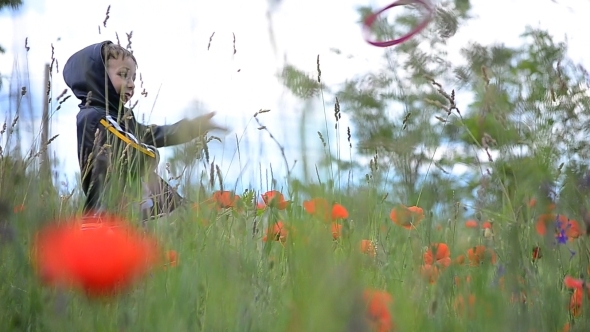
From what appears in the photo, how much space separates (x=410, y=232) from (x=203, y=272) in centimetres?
58

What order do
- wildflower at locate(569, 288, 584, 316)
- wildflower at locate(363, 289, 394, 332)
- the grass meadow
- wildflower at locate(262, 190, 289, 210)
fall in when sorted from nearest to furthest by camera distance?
1. the grass meadow
2. wildflower at locate(363, 289, 394, 332)
3. wildflower at locate(569, 288, 584, 316)
4. wildflower at locate(262, 190, 289, 210)

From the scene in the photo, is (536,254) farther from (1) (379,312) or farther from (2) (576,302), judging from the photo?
(1) (379,312)

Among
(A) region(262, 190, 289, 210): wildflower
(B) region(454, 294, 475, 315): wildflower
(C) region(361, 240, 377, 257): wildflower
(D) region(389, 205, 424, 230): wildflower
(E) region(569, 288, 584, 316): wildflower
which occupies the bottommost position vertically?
(E) region(569, 288, 584, 316): wildflower

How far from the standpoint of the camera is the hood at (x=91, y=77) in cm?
251

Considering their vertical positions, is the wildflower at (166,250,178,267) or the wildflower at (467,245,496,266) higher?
the wildflower at (166,250,178,267)

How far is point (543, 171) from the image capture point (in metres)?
0.82

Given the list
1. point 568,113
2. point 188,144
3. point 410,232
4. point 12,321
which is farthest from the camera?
point 410,232

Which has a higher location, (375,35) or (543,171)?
(375,35)

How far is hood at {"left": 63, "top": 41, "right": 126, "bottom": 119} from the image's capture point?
2.51 meters

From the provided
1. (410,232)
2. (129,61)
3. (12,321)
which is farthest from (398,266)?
(129,61)

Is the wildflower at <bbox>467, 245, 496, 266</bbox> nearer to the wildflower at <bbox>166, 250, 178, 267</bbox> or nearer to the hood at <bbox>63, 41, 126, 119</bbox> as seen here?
the wildflower at <bbox>166, 250, 178, 267</bbox>

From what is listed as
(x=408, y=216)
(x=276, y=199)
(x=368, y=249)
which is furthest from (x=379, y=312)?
(x=276, y=199)

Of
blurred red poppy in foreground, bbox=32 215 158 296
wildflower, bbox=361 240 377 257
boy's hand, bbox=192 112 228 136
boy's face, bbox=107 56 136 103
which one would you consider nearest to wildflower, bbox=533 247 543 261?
wildflower, bbox=361 240 377 257

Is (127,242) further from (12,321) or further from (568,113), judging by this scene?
(568,113)
